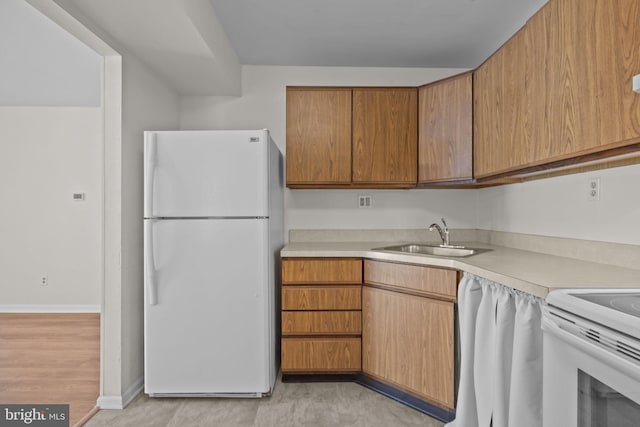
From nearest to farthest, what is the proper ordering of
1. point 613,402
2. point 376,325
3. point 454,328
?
point 613,402, point 454,328, point 376,325

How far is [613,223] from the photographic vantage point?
1.69 meters

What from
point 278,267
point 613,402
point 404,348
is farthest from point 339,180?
A: point 613,402

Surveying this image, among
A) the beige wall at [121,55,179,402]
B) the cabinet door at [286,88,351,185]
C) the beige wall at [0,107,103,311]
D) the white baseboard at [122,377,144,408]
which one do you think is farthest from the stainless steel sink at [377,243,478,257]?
the beige wall at [0,107,103,311]

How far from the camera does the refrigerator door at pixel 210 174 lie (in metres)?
2.19

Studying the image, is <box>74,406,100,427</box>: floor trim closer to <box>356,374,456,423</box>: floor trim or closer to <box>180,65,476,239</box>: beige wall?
<box>356,374,456,423</box>: floor trim

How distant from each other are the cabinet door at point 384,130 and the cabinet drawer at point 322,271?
0.70 meters

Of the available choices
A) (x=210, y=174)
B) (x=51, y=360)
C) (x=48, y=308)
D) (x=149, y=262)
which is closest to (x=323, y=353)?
(x=149, y=262)

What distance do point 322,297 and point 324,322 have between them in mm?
163

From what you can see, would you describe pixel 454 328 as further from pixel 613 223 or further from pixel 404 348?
pixel 613 223

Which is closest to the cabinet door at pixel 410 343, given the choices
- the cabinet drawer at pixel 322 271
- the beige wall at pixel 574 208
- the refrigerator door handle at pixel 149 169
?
the cabinet drawer at pixel 322 271

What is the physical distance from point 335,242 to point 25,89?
3512 millimetres

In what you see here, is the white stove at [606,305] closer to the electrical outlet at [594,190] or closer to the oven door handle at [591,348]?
the oven door handle at [591,348]

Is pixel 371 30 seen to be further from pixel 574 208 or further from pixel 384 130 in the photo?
pixel 574 208

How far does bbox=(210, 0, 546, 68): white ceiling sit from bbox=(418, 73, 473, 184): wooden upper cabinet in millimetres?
360
